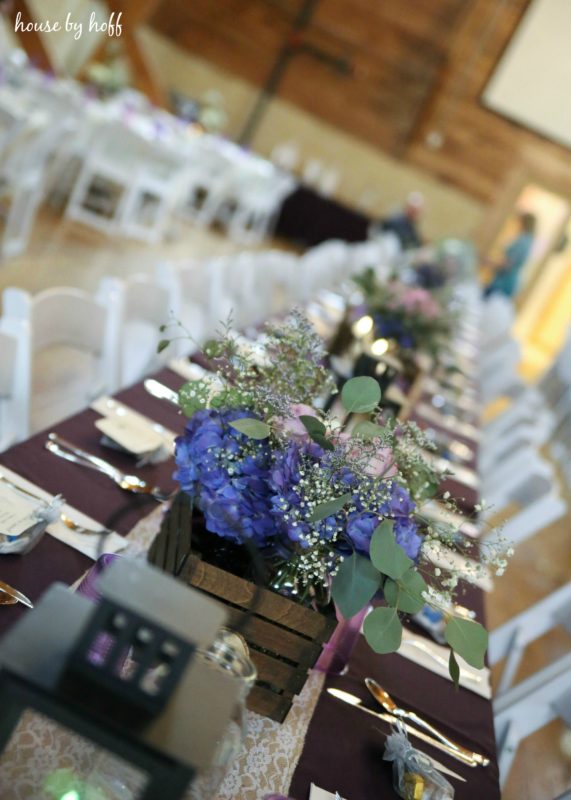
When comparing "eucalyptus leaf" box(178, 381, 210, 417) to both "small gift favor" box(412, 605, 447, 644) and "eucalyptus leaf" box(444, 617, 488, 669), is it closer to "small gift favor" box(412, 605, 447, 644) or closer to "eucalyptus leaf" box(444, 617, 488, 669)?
"eucalyptus leaf" box(444, 617, 488, 669)

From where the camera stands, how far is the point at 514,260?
10.3 m

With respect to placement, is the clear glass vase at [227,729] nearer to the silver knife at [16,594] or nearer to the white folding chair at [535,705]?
the silver knife at [16,594]

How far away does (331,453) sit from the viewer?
1183 mm

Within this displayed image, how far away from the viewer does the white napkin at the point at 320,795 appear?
3.83 feet

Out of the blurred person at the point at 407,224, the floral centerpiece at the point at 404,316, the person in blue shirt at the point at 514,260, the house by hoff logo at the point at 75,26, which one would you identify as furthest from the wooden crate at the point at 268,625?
the person in blue shirt at the point at 514,260

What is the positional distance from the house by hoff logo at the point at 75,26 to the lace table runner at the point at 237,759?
245 inches

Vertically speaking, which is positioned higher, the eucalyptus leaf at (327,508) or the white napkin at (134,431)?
the eucalyptus leaf at (327,508)

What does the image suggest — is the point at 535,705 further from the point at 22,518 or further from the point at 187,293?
the point at 187,293

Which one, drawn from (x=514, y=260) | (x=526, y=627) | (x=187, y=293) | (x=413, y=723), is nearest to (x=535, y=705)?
(x=526, y=627)

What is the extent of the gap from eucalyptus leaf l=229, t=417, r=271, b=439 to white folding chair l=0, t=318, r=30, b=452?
0.88m

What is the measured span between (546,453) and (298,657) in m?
7.79

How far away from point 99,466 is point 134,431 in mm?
192

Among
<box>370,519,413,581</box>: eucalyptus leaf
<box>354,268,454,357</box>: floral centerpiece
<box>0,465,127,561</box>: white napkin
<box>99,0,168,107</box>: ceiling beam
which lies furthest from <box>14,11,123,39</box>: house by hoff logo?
<box>370,519,413,581</box>: eucalyptus leaf

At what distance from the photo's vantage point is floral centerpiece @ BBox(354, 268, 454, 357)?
3.25 meters
